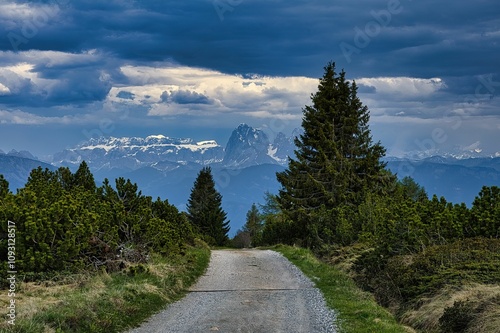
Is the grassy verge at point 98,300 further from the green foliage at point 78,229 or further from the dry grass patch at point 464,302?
the dry grass patch at point 464,302

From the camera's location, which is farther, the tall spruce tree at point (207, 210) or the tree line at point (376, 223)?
the tall spruce tree at point (207, 210)

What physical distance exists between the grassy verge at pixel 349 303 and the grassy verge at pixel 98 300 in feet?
15.4

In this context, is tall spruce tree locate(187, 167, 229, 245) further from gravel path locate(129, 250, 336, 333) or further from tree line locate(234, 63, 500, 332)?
gravel path locate(129, 250, 336, 333)

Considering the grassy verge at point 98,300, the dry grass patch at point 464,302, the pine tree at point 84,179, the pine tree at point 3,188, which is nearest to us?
the grassy verge at point 98,300

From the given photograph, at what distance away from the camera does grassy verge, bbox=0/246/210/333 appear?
9.88m

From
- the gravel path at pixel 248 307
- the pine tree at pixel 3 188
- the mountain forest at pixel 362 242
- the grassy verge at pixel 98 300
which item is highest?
the pine tree at pixel 3 188

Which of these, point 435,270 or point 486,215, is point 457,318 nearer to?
point 435,270

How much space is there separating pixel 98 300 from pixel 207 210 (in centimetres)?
5770

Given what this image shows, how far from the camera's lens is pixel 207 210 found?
69.1m

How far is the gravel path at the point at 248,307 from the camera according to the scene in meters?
11.2

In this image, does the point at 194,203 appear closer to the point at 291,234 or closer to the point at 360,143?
the point at 291,234

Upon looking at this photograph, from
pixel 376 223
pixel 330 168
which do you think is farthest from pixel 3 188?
pixel 330 168

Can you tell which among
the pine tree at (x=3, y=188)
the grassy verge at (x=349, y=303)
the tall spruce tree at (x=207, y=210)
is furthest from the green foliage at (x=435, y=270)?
the tall spruce tree at (x=207, y=210)

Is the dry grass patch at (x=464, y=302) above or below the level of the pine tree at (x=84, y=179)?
below
